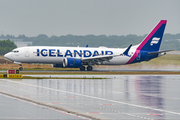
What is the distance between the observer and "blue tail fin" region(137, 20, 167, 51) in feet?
216

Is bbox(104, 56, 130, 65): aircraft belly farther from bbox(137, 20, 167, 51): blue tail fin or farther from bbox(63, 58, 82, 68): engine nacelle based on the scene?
bbox(63, 58, 82, 68): engine nacelle

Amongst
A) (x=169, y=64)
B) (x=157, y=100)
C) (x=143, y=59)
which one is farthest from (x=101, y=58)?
(x=157, y=100)

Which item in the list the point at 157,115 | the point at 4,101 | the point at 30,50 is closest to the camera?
the point at 157,115

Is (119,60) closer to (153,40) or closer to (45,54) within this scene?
(153,40)

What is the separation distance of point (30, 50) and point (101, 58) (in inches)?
496

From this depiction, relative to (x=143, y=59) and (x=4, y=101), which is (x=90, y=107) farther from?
(x=143, y=59)

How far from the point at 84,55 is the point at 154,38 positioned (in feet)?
49.5

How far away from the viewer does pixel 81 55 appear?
60969 mm

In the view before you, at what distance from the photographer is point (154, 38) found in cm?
6631

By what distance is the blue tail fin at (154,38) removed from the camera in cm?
6594

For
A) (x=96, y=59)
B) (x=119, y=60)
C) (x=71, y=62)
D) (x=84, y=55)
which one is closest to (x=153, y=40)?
(x=119, y=60)

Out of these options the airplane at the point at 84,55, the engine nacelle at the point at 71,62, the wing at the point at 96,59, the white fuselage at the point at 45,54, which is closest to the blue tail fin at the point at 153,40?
the airplane at the point at 84,55

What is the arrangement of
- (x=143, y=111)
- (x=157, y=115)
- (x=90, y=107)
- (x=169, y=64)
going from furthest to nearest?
(x=169, y=64)
(x=90, y=107)
(x=143, y=111)
(x=157, y=115)

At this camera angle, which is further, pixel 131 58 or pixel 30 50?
pixel 131 58
